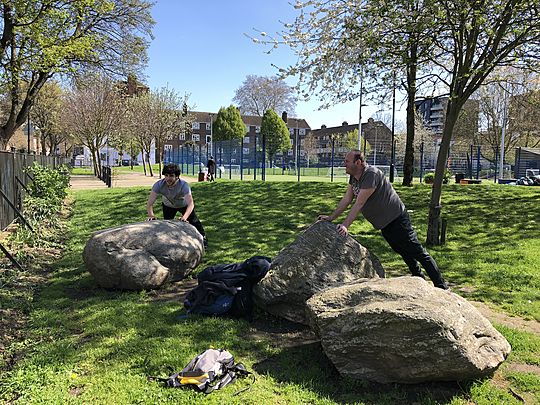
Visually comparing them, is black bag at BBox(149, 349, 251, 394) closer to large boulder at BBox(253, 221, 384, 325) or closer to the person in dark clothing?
→ large boulder at BBox(253, 221, 384, 325)

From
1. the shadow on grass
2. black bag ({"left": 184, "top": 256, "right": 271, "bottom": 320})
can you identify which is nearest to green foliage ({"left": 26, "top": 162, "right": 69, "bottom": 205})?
black bag ({"left": 184, "top": 256, "right": 271, "bottom": 320})

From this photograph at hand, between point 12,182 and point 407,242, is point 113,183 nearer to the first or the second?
point 12,182

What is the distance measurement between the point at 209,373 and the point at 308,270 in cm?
160

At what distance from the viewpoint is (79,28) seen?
Result: 1786 cm

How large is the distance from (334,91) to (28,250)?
32.7ft

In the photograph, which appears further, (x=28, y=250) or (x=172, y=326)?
(x=28, y=250)

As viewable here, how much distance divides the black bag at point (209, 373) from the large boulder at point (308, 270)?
1.12 metres

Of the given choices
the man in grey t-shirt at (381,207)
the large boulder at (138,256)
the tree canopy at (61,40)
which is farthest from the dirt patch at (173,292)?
the tree canopy at (61,40)

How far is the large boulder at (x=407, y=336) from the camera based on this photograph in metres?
3.23

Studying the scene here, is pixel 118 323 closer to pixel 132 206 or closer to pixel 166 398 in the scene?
pixel 166 398

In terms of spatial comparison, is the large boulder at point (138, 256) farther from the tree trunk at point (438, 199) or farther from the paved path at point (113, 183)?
the paved path at point (113, 183)

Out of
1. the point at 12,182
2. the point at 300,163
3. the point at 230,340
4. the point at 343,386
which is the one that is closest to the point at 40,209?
the point at 12,182

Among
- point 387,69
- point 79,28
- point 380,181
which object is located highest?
point 79,28

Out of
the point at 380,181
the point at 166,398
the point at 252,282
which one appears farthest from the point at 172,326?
the point at 380,181
